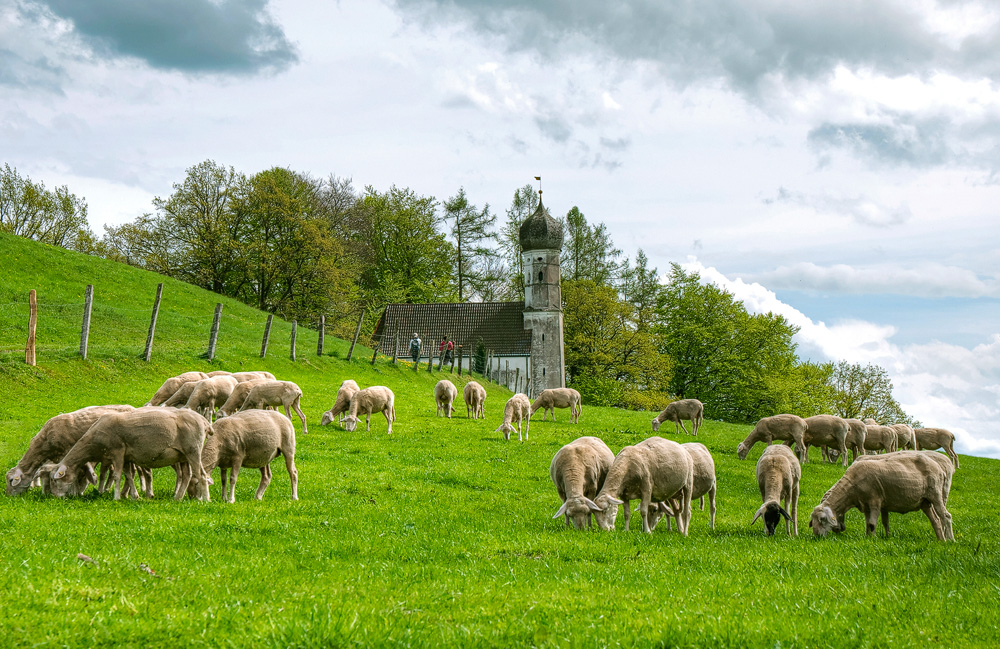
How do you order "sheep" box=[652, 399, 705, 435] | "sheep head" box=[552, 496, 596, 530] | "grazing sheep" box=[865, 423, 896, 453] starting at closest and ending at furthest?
"sheep head" box=[552, 496, 596, 530] → "grazing sheep" box=[865, 423, 896, 453] → "sheep" box=[652, 399, 705, 435]

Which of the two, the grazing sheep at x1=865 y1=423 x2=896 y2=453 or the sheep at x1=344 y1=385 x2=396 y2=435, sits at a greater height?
the sheep at x1=344 y1=385 x2=396 y2=435

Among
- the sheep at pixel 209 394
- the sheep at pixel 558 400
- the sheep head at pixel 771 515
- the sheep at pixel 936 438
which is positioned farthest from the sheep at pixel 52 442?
the sheep at pixel 936 438

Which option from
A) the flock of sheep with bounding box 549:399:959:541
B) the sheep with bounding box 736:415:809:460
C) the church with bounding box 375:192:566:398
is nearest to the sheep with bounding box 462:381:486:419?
the sheep with bounding box 736:415:809:460

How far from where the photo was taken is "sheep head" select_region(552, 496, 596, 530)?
11398 mm

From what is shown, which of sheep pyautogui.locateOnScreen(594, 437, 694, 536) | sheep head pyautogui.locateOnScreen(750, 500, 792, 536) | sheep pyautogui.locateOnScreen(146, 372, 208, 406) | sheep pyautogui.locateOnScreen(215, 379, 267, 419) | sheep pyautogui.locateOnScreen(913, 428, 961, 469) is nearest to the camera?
sheep pyautogui.locateOnScreen(594, 437, 694, 536)

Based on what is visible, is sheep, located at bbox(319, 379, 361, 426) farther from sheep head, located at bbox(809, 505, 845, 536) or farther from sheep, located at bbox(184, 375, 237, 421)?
sheep head, located at bbox(809, 505, 845, 536)

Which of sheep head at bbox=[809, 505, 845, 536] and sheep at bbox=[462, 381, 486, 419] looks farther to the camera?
sheep at bbox=[462, 381, 486, 419]

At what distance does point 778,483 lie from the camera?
510 inches

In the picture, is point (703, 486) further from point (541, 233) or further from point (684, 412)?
point (541, 233)

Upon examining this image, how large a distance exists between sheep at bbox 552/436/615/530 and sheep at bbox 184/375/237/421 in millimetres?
10208

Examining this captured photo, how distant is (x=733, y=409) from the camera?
65.8 meters

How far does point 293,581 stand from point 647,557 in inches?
A: 166

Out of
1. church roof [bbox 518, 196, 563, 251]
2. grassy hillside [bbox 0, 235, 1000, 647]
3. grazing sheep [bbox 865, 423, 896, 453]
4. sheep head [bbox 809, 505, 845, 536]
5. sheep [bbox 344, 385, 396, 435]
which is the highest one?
church roof [bbox 518, 196, 563, 251]

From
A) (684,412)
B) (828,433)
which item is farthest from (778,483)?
(684,412)
